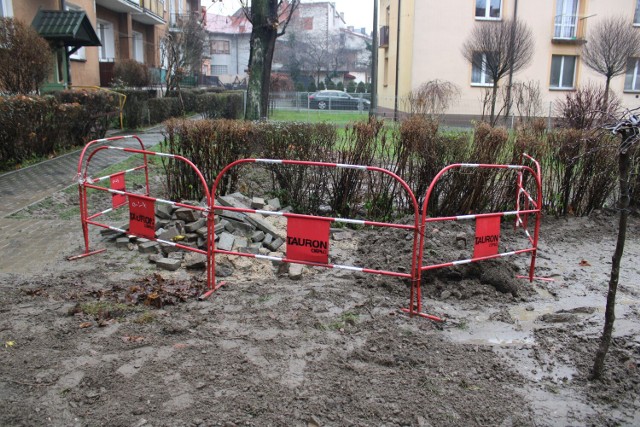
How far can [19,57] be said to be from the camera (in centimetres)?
1263

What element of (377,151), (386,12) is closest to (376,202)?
(377,151)

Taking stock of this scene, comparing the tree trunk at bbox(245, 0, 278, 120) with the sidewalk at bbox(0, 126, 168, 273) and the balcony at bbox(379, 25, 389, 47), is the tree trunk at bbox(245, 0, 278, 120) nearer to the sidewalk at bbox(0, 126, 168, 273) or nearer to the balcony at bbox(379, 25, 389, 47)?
the sidewalk at bbox(0, 126, 168, 273)

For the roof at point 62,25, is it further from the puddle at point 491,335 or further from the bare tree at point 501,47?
the puddle at point 491,335

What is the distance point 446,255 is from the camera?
19.1 ft

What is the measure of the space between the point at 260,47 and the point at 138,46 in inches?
724

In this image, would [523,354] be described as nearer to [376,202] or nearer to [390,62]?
[376,202]

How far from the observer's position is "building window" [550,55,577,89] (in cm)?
2983

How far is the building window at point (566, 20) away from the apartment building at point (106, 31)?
2085cm

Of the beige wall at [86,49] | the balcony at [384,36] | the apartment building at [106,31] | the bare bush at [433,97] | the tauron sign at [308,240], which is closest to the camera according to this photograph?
the tauron sign at [308,240]

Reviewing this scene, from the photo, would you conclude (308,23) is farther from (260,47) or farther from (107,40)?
(260,47)

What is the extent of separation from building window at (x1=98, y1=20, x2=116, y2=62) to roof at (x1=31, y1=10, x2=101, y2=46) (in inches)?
340

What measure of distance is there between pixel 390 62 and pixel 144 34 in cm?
1498

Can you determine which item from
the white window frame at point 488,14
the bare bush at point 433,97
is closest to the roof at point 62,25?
the bare bush at point 433,97

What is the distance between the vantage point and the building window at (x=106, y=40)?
1053 inches
